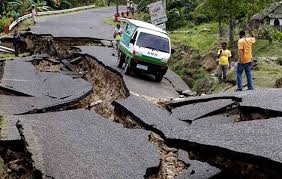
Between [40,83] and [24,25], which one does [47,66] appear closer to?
[40,83]

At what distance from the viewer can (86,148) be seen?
34.2ft

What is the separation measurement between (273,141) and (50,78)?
Answer: 13.7 m

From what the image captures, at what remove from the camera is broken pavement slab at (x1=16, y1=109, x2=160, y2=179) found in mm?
9127

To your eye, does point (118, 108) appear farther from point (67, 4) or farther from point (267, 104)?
point (67, 4)

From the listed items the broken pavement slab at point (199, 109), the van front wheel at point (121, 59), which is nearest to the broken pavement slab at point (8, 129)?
the broken pavement slab at point (199, 109)

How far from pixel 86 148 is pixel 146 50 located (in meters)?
8.92

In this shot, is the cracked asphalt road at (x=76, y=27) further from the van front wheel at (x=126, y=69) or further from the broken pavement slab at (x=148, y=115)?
the broken pavement slab at (x=148, y=115)

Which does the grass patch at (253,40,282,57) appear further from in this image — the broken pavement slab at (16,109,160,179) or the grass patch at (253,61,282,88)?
the broken pavement slab at (16,109,160,179)

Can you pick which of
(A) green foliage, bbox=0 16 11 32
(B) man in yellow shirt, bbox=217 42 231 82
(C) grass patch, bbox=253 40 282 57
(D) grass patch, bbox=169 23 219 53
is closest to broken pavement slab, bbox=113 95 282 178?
(B) man in yellow shirt, bbox=217 42 231 82

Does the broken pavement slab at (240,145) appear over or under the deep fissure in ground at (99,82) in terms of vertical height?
over

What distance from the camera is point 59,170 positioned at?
9.02 meters

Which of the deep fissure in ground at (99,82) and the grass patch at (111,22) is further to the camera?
the grass patch at (111,22)

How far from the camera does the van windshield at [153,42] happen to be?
750 inches

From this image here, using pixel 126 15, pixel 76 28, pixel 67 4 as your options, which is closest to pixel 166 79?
pixel 76 28
